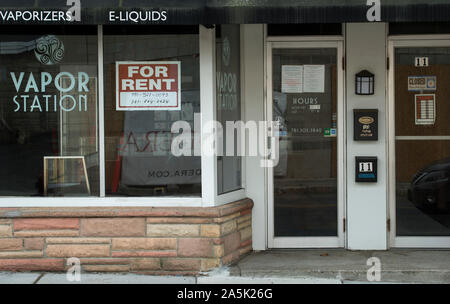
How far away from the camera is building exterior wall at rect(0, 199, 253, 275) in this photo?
6.23m

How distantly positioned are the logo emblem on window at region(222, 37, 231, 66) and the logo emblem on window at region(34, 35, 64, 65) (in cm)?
177

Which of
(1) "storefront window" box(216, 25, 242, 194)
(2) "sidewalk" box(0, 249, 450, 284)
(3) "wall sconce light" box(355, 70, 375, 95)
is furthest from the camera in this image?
(3) "wall sconce light" box(355, 70, 375, 95)

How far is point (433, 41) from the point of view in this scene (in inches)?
274

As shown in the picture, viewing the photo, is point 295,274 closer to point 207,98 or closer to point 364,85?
point 207,98

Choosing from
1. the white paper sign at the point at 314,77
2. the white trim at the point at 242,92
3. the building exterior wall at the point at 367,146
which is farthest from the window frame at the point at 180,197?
the building exterior wall at the point at 367,146

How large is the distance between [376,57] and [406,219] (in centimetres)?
197

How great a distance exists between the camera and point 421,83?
7.02 m

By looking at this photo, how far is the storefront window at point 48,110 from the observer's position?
6414mm

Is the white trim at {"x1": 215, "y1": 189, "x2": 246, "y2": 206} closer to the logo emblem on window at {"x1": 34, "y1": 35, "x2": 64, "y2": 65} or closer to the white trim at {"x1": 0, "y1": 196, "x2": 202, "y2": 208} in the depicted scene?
the white trim at {"x1": 0, "y1": 196, "x2": 202, "y2": 208}

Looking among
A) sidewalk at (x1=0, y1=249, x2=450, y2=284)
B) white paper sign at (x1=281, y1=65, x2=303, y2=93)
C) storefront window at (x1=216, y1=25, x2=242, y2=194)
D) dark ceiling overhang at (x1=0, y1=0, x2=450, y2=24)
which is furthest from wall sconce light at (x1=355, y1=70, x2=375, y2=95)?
sidewalk at (x1=0, y1=249, x2=450, y2=284)

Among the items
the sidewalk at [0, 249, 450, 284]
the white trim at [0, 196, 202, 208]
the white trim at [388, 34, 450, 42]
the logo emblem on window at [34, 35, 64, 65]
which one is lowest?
the sidewalk at [0, 249, 450, 284]

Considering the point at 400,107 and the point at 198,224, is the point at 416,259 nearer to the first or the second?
the point at 400,107

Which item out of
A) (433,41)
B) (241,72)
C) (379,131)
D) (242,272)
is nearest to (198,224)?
(242,272)

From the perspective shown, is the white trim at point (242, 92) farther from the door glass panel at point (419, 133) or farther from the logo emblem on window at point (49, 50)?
the logo emblem on window at point (49, 50)
